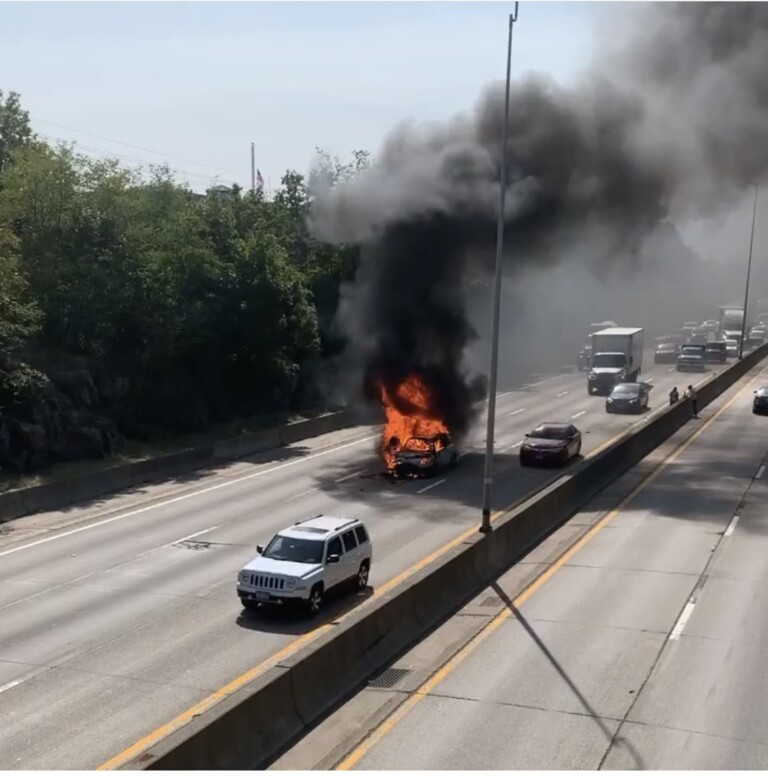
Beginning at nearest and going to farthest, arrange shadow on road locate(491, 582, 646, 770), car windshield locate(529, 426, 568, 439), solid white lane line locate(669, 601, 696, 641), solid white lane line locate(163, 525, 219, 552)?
shadow on road locate(491, 582, 646, 770) → solid white lane line locate(669, 601, 696, 641) → solid white lane line locate(163, 525, 219, 552) → car windshield locate(529, 426, 568, 439)

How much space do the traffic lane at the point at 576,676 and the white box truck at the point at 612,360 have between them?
118 ft

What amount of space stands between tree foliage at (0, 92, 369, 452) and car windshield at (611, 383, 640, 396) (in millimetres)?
14215

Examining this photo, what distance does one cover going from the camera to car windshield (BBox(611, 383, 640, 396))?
51938mm

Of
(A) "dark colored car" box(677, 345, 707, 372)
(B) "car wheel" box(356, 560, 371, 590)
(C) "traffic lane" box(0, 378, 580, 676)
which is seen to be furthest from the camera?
(A) "dark colored car" box(677, 345, 707, 372)

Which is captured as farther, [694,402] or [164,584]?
[694,402]

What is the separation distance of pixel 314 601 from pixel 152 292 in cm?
2451

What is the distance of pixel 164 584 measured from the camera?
70.6 ft

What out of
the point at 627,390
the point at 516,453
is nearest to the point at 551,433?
the point at 516,453

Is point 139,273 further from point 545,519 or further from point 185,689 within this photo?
point 185,689

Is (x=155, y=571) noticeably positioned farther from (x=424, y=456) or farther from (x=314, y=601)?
(x=424, y=456)

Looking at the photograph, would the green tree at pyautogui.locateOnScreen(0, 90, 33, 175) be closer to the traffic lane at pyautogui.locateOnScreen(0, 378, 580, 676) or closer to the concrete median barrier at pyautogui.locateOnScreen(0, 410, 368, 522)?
the concrete median barrier at pyautogui.locateOnScreen(0, 410, 368, 522)

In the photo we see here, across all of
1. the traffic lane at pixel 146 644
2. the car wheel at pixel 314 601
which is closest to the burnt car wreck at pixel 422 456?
the traffic lane at pixel 146 644

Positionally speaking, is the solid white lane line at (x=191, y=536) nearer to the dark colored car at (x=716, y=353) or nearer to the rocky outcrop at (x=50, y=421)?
the rocky outcrop at (x=50, y=421)

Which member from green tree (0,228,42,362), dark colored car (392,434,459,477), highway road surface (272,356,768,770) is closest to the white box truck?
dark colored car (392,434,459,477)
